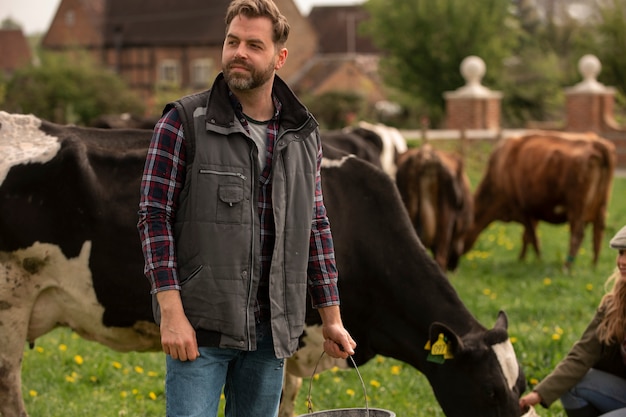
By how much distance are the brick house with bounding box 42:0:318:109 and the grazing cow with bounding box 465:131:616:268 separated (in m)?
40.6

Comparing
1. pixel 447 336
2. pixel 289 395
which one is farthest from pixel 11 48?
pixel 447 336

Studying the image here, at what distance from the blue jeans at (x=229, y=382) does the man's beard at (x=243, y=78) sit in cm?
85

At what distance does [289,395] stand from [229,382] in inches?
89.4

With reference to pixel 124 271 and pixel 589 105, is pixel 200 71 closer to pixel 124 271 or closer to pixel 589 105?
pixel 589 105

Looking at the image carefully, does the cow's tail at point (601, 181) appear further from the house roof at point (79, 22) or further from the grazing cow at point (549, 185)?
the house roof at point (79, 22)

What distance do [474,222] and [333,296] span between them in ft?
30.8

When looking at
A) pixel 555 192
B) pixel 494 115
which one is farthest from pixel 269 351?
pixel 494 115

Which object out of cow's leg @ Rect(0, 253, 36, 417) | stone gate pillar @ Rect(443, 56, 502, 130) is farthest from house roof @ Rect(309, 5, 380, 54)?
cow's leg @ Rect(0, 253, 36, 417)

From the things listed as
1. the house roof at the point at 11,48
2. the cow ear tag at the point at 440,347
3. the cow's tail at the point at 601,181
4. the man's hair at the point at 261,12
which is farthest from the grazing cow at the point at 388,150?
the house roof at the point at 11,48

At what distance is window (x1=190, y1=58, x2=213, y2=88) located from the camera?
174 ft

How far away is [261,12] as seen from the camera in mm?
3412

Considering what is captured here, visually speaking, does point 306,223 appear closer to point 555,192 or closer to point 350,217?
point 350,217

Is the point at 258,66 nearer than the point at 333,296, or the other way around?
the point at 258,66

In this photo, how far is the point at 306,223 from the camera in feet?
11.7
